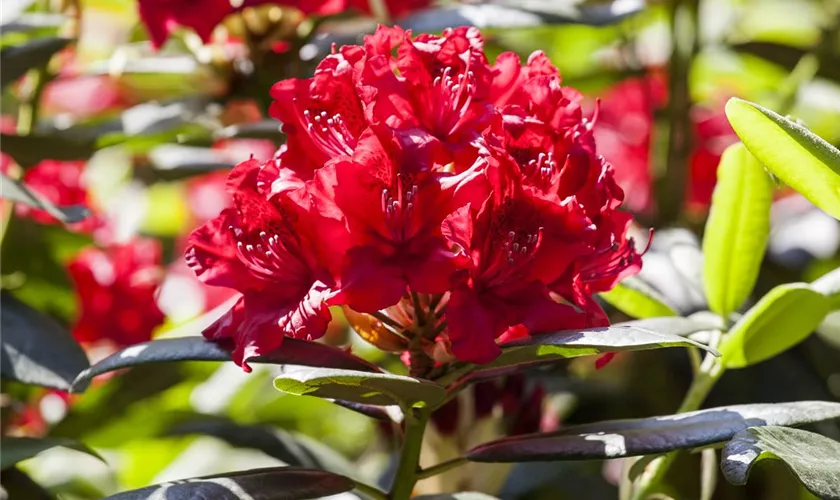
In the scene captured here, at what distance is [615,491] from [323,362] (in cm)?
57

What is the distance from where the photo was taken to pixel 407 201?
2.14 ft

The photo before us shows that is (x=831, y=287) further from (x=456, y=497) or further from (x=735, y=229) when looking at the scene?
(x=456, y=497)

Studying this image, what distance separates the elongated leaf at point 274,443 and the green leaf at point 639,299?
29 centimetres

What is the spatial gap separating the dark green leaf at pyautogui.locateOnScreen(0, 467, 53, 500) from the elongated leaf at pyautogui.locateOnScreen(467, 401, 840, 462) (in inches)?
16.0

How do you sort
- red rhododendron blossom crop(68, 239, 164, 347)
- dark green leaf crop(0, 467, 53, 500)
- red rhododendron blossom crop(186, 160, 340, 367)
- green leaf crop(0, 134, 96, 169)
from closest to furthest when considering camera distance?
1. red rhododendron blossom crop(186, 160, 340, 367)
2. dark green leaf crop(0, 467, 53, 500)
3. green leaf crop(0, 134, 96, 169)
4. red rhododendron blossom crop(68, 239, 164, 347)

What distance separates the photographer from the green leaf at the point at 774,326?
74 cm

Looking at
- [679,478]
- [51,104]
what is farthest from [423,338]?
[51,104]

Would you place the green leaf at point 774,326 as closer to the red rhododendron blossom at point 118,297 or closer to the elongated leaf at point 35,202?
the elongated leaf at point 35,202

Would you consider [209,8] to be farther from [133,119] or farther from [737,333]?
[737,333]

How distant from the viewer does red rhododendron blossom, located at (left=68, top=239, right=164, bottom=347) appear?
122 cm

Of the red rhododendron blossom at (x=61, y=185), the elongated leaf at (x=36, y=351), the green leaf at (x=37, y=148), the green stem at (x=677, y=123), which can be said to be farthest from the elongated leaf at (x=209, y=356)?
the green stem at (x=677, y=123)

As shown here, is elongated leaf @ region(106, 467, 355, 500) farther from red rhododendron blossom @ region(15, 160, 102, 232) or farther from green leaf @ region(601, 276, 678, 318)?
red rhododendron blossom @ region(15, 160, 102, 232)

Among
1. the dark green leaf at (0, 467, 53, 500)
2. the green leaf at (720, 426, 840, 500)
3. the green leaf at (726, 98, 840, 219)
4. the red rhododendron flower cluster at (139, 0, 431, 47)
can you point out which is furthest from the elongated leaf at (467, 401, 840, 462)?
the red rhododendron flower cluster at (139, 0, 431, 47)

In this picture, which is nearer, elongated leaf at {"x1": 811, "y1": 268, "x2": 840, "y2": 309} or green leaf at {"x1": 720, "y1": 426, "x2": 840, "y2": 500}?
green leaf at {"x1": 720, "y1": 426, "x2": 840, "y2": 500}
